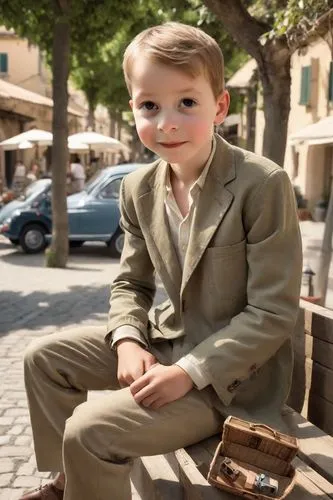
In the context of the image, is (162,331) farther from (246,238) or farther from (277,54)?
(277,54)

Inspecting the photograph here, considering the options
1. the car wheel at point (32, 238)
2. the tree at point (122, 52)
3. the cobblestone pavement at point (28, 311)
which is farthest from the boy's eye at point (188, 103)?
the car wheel at point (32, 238)

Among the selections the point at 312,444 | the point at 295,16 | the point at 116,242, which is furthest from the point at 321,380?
the point at 116,242

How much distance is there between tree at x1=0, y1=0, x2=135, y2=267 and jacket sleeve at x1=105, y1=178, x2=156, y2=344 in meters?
9.41

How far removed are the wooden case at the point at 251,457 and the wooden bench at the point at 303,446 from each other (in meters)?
0.06

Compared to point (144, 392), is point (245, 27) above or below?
above

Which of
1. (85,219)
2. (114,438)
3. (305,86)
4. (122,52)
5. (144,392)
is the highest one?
(122,52)

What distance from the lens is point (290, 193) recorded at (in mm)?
2336

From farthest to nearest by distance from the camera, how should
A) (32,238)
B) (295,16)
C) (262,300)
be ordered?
1. (32,238)
2. (295,16)
3. (262,300)

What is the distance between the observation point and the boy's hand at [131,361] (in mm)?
2340

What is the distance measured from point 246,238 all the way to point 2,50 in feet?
162

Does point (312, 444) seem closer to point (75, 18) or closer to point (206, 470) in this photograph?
point (206, 470)

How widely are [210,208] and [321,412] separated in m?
0.91

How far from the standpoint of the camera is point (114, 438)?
6.86ft

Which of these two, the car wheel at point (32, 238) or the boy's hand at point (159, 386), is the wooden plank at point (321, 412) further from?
the car wheel at point (32, 238)
